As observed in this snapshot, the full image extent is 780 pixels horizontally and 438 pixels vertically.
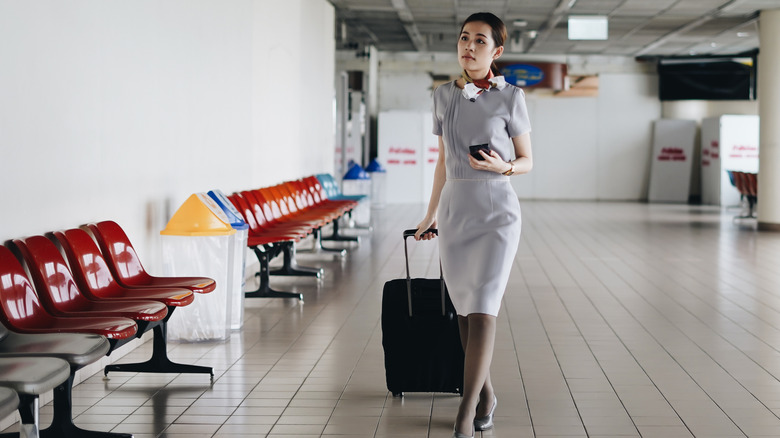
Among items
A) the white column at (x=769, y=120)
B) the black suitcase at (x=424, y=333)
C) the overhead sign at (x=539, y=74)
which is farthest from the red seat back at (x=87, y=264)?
the overhead sign at (x=539, y=74)

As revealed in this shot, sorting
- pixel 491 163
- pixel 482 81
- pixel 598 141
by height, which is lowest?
pixel 491 163

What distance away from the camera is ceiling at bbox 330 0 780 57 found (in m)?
12.9

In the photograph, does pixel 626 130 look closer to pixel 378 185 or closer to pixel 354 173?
pixel 378 185

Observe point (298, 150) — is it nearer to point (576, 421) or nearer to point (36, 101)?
point (36, 101)

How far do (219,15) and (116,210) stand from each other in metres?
2.62

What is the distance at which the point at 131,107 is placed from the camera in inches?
204

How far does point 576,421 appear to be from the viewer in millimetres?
3746

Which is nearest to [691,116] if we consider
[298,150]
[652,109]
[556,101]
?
[652,109]

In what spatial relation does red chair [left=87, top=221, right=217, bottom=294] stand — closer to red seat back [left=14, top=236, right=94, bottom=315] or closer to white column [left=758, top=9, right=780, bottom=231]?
red seat back [left=14, top=236, right=94, bottom=315]

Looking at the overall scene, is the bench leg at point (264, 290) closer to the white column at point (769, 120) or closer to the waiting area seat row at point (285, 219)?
the waiting area seat row at point (285, 219)

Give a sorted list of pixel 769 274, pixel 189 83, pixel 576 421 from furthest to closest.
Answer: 1. pixel 769 274
2. pixel 189 83
3. pixel 576 421

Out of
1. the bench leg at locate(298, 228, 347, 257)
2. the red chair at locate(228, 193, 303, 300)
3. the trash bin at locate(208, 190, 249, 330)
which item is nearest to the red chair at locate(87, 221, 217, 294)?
the trash bin at locate(208, 190, 249, 330)

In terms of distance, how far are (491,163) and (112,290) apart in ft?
6.55

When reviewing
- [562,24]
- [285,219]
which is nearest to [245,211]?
[285,219]
